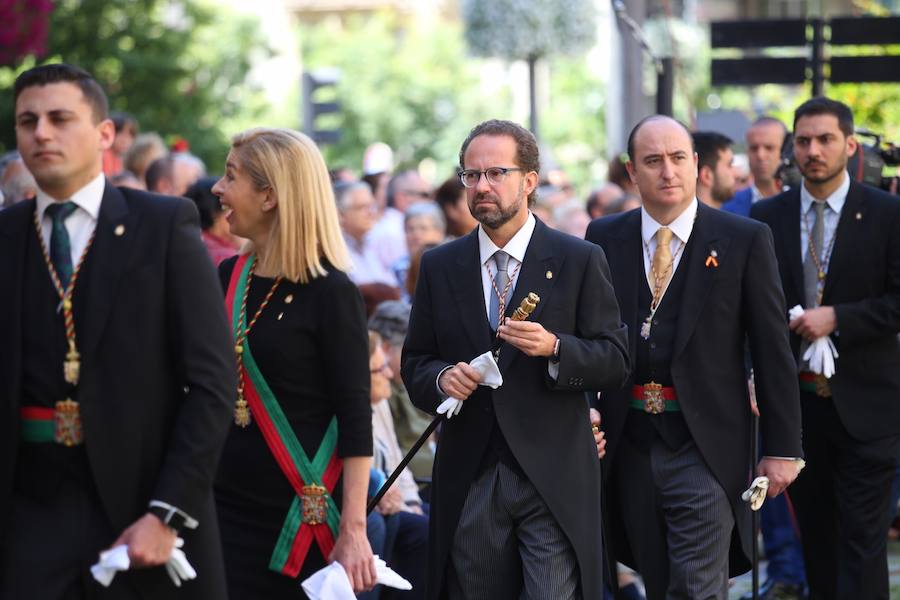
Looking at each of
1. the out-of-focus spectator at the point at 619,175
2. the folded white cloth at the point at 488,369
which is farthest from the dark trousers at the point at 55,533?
the out-of-focus spectator at the point at 619,175

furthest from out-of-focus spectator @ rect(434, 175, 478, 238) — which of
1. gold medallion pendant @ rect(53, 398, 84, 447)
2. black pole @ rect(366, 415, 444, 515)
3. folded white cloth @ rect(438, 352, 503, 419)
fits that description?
gold medallion pendant @ rect(53, 398, 84, 447)

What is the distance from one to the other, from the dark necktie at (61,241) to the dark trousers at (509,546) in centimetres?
187

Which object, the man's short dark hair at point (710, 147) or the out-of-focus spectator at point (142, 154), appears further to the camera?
the out-of-focus spectator at point (142, 154)

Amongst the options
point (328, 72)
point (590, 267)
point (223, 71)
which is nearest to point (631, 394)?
point (590, 267)

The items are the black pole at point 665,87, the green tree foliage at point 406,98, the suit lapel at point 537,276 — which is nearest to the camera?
the suit lapel at point 537,276

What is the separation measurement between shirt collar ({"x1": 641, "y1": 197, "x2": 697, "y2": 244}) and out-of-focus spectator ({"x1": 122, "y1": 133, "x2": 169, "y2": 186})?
20.1ft

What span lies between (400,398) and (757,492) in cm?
269

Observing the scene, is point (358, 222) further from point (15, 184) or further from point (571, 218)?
point (15, 184)

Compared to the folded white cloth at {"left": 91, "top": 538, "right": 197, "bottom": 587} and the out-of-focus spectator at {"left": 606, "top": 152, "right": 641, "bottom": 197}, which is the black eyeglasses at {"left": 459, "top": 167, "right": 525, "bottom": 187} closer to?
the folded white cloth at {"left": 91, "top": 538, "right": 197, "bottom": 587}

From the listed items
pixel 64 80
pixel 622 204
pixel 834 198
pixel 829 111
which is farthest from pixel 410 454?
pixel 622 204

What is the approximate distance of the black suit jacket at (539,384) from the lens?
5.32m

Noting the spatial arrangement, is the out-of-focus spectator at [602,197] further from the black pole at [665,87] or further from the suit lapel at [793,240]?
the suit lapel at [793,240]

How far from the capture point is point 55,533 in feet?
13.2

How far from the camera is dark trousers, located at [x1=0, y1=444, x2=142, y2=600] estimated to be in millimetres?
3984
